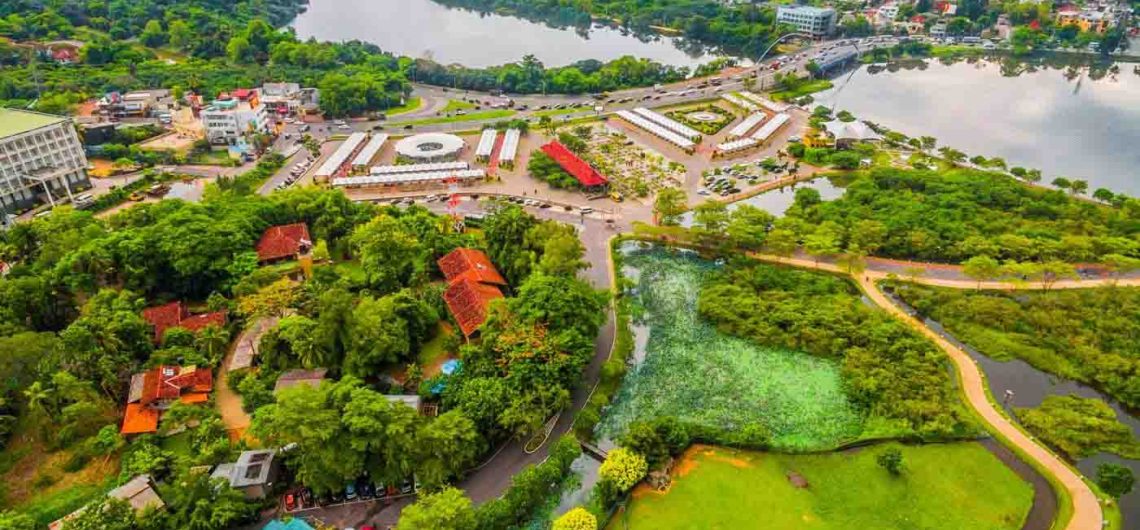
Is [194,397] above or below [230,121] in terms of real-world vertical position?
below

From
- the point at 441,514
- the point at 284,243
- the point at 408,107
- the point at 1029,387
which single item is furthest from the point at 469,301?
the point at 408,107

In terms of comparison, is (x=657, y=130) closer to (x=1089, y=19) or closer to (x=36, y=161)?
(x=36, y=161)

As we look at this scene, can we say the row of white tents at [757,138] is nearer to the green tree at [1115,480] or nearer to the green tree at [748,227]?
the green tree at [748,227]

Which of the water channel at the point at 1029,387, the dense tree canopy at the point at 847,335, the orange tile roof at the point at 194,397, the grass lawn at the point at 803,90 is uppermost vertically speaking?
the grass lawn at the point at 803,90

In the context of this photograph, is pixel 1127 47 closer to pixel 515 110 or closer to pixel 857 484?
pixel 515 110

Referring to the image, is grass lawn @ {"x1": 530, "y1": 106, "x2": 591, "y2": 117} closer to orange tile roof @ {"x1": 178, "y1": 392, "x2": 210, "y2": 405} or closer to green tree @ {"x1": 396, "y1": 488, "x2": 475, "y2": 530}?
orange tile roof @ {"x1": 178, "y1": 392, "x2": 210, "y2": 405}

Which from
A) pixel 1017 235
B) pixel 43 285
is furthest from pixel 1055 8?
pixel 43 285

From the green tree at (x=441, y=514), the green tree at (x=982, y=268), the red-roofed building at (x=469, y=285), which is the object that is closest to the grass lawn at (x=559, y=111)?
the red-roofed building at (x=469, y=285)
